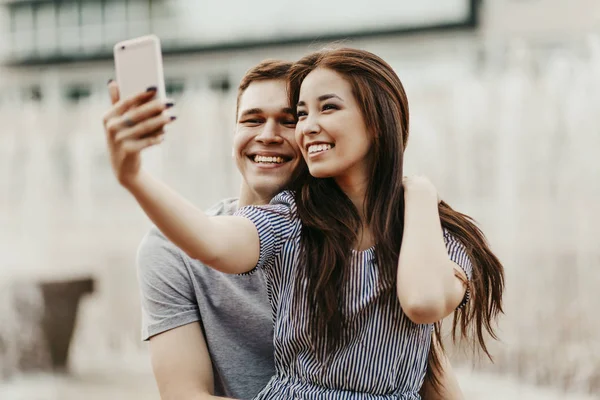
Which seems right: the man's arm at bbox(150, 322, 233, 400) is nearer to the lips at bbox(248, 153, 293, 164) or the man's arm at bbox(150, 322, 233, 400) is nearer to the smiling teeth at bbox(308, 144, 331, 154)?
the lips at bbox(248, 153, 293, 164)

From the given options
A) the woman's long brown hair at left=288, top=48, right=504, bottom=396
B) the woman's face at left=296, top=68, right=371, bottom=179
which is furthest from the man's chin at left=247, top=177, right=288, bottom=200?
the woman's face at left=296, top=68, right=371, bottom=179

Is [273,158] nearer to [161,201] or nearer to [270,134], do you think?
[270,134]

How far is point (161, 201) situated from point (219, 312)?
0.71 meters

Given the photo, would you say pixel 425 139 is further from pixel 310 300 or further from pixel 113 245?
pixel 310 300

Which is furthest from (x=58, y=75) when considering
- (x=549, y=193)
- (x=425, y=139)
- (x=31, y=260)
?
(x=549, y=193)

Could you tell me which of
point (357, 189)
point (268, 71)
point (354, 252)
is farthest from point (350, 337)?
point (268, 71)

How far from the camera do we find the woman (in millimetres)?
1459

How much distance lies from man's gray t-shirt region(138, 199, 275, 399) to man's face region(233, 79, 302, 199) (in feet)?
0.77

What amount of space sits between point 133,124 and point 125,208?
6.62m

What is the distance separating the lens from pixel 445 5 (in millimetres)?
9414

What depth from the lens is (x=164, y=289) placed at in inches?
74.1

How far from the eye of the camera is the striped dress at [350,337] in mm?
1478

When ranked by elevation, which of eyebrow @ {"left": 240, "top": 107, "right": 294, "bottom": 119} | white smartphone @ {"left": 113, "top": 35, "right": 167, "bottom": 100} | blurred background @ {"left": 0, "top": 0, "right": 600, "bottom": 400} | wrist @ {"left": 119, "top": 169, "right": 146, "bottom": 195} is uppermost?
white smartphone @ {"left": 113, "top": 35, "right": 167, "bottom": 100}

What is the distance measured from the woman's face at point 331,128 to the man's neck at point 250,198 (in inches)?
16.8
